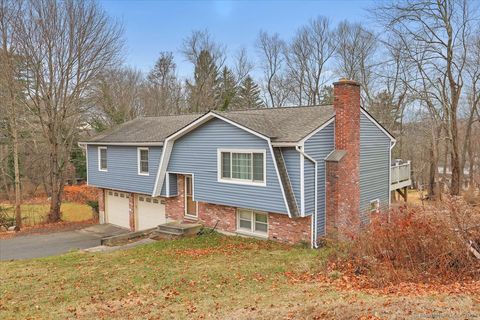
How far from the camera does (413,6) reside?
77.6 ft

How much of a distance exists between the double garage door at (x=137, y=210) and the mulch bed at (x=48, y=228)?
1744 millimetres

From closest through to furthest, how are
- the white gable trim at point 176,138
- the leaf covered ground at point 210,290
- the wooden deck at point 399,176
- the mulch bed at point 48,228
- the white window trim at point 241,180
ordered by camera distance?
the leaf covered ground at point 210,290 → the white gable trim at point 176,138 → the white window trim at point 241,180 → the wooden deck at point 399,176 → the mulch bed at point 48,228

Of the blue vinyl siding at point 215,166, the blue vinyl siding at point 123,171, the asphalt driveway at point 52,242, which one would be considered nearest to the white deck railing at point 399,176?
the blue vinyl siding at point 215,166

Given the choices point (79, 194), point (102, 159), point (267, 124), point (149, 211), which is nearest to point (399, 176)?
point (267, 124)

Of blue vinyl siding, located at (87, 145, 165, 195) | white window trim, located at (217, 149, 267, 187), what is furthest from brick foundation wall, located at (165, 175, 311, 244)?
white window trim, located at (217, 149, 267, 187)

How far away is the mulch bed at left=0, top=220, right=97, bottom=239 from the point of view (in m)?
20.7

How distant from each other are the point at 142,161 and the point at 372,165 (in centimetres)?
1082

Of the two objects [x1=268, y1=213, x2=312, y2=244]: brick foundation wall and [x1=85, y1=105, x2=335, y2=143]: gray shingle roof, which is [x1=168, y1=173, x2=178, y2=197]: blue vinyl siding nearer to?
[x1=85, y1=105, x2=335, y2=143]: gray shingle roof

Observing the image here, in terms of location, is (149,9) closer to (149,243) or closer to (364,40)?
(149,243)

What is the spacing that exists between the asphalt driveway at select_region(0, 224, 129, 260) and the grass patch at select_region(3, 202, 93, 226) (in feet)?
15.9

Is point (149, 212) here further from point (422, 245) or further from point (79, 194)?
point (79, 194)

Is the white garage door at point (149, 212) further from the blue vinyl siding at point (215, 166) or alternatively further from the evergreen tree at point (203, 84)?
the evergreen tree at point (203, 84)

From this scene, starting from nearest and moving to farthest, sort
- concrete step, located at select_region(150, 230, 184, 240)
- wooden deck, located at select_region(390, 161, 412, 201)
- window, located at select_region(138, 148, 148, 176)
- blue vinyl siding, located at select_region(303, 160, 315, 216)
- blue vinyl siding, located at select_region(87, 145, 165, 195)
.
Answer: blue vinyl siding, located at select_region(303, 160, 315, 216) → concrete step, located at select_region(150, 230, 184, 240) → blue vinyl siding, located at select_region(87, 145, 165, 195) → window, located at select_region(138, 148, 148, 176) → wooden deck, located at select_region(390, 161, 412, 201)

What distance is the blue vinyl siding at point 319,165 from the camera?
44.2ft
